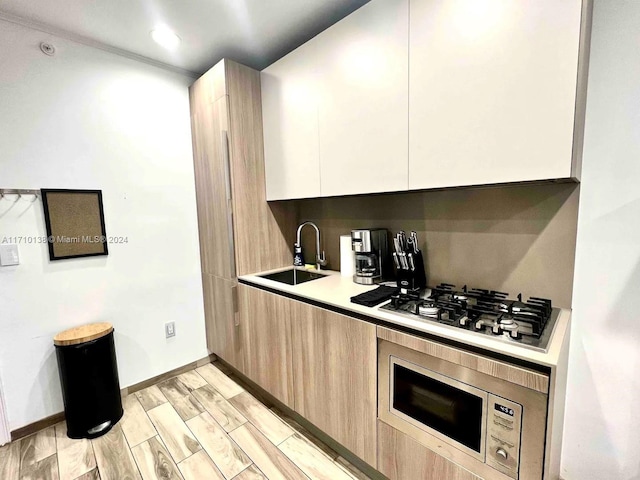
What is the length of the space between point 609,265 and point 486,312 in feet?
1.82

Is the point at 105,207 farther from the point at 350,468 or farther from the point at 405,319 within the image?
the point at 350,468

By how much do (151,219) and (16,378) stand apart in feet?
4.02

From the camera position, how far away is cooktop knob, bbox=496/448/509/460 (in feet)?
3.06

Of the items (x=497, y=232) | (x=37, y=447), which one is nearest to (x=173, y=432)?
(x=37, y=447)

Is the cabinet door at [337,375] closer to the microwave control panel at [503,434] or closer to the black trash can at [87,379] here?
the microwave control panel at [503,434]

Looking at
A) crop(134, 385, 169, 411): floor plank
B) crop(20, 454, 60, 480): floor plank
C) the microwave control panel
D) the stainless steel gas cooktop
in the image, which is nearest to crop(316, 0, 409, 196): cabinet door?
the stainless steel gas cooktop

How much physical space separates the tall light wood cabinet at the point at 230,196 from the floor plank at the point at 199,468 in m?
0.66

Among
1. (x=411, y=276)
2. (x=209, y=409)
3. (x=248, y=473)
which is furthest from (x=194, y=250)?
(x=411, y=276)

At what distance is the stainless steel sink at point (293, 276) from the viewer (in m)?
2.18

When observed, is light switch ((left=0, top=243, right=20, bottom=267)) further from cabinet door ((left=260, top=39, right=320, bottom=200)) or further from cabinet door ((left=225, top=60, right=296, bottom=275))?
cabinet door ((left=260, top=39, right=320, bottom=200))

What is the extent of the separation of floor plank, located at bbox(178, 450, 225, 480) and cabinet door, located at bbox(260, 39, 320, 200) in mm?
1622

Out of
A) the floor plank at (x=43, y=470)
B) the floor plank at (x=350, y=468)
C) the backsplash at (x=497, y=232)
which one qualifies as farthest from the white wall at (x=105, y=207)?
the backsplash at (x=497, y=232)

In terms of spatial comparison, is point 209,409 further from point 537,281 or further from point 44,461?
point 537,281

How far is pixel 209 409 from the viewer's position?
1.96 meters
